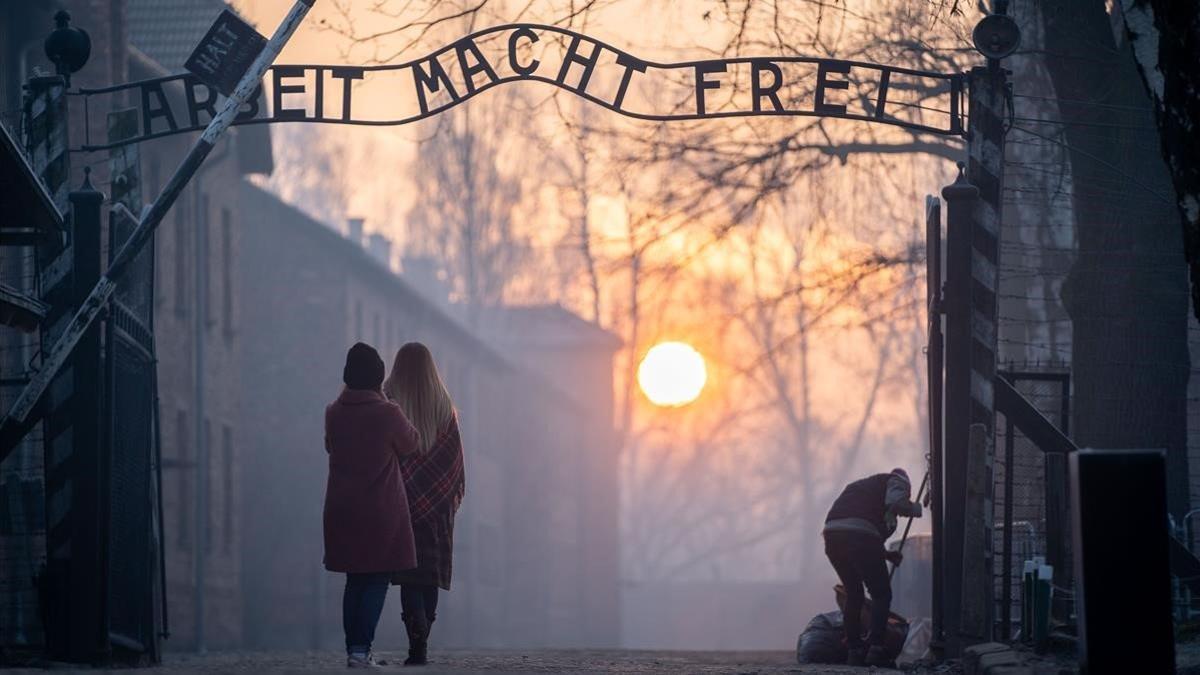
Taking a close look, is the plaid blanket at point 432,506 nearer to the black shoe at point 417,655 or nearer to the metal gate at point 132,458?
the black shoe at point 417,655

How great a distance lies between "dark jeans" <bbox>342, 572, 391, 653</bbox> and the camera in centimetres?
1025

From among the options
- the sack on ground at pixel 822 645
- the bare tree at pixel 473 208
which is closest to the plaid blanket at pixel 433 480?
the sack on ground at pixel 822 645

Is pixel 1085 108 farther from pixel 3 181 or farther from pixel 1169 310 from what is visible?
pixel 3 181

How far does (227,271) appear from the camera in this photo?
34.3m

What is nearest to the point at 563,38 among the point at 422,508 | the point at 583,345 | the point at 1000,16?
the point at 1000,16

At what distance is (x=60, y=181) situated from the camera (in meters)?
12.1

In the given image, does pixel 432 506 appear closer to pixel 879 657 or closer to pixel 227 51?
pixel 227 51

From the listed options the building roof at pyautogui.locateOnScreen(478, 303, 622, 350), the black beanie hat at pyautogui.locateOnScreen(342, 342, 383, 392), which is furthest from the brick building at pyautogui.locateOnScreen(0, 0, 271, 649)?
the building roof at pyautogui.locateOnScreen(478, 303, 622, 350)

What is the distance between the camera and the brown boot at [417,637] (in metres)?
10.6

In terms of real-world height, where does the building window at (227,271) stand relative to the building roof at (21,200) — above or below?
above

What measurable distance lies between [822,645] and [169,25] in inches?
887

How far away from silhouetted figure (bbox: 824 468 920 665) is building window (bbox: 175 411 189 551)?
18928 mm

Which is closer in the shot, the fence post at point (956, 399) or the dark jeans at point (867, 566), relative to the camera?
the fence post at point (956, 399)

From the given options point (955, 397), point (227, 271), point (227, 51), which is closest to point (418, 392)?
point (227, 51)
